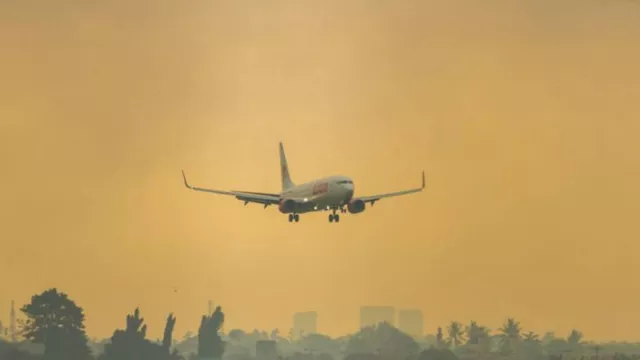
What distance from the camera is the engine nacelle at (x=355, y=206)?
210 ft

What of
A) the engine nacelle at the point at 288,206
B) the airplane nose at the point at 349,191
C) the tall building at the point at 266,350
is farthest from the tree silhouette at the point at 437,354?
the engine nacelle at the point at 288,206

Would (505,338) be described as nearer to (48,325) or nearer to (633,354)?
(633,354)

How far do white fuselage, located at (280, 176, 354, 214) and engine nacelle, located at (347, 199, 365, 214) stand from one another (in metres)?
0.29

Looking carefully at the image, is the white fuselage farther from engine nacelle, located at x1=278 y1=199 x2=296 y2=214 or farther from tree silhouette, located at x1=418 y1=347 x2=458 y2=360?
tree silhouette, located at x1=418 y1=347 x2=458 y2=360

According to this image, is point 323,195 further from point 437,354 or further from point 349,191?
point 437,354

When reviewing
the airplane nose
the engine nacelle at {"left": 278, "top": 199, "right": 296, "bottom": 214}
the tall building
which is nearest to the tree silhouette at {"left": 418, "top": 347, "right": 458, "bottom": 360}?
the tall building

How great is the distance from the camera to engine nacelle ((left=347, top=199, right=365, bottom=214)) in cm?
6412

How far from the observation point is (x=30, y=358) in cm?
6238

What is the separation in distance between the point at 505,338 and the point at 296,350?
6.03 meters

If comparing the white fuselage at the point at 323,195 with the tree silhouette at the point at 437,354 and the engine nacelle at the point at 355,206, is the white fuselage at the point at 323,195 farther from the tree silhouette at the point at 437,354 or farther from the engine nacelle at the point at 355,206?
the tree silhouette at the point at 437,354

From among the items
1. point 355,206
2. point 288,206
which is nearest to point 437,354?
point 355,206

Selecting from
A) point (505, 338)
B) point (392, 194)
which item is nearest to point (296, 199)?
point (392, 194)

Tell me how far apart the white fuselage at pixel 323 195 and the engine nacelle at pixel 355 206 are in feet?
0.94

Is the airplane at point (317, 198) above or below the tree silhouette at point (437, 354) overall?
above
